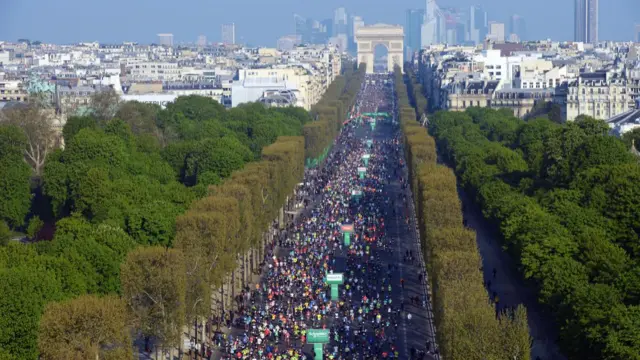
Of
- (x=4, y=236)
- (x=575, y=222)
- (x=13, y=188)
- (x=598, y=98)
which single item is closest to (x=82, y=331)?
(x=4, y=236)

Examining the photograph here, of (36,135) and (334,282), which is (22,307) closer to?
(334,282)

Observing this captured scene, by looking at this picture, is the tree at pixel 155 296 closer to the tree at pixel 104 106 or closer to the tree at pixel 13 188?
the tree at pixel 13 188

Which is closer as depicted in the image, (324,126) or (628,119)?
(628,119)

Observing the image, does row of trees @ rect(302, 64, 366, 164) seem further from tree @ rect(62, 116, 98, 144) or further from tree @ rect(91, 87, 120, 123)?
tree @ rect(62, 116, 98, 144)

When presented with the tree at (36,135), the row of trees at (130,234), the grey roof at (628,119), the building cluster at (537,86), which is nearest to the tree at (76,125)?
the row of trees at (130,234)

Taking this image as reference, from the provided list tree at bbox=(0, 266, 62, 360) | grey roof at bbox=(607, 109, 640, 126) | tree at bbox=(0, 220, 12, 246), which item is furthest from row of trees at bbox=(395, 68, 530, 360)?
grey roof at bbox=(607, 109, 640, 126)
